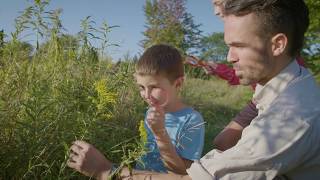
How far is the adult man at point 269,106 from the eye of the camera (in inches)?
52.4

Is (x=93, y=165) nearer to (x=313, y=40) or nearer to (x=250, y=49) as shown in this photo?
(x=250, y=49)

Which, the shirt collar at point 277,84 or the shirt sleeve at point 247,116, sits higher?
the shirt collar at point 277,84

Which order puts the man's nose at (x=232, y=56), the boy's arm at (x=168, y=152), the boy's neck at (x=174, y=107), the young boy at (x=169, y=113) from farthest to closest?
1. the boy's neck at (x=174, y=107)
2. the young boy at (x=169, y=113)
3. the boy's arm at (x=168, y=152)
4. the man's nose at (x=232, y=56)

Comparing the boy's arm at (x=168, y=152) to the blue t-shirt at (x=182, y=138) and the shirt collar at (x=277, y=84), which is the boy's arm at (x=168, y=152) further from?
the shirt collar at (x=277, y=84)

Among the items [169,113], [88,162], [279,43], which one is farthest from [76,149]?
[279,43]

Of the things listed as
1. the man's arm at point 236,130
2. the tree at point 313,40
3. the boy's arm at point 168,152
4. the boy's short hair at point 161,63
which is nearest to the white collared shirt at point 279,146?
the boy's arm at point 168,152

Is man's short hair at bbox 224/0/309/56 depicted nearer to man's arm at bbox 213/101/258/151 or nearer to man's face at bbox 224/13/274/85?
man's face at bbox 224/13/274/85

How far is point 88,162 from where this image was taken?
1829mm

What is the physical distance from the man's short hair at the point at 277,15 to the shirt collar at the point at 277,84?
9 centimetres

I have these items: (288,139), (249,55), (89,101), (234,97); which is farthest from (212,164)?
(234,97)

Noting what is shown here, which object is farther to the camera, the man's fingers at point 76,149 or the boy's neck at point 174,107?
the boy's neck at point 174,107

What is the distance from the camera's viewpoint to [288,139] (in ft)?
4.33

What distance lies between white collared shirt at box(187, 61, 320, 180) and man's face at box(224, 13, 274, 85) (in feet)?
0.52

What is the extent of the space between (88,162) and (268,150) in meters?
0.81
